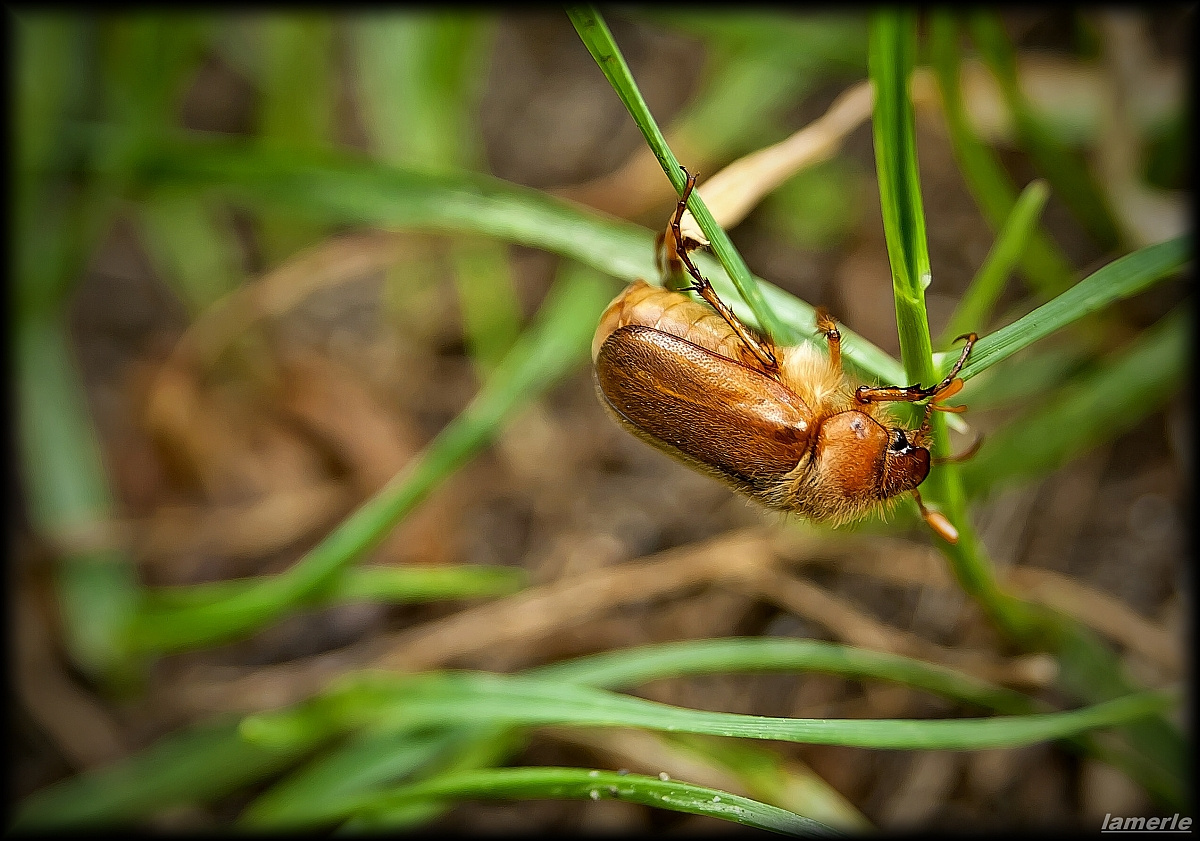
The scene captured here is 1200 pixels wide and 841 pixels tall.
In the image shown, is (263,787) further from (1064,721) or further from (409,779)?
(1064,721)

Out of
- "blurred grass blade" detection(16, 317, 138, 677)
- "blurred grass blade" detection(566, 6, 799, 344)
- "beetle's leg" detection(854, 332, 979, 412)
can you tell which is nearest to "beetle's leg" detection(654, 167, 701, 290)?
"blurred grass blade" detection(566, 6, 799, 344)

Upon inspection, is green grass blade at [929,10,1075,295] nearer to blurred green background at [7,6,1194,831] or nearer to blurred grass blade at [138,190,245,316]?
blurred green background at [7,6,1194,831]

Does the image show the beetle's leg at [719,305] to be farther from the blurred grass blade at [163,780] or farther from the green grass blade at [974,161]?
the blurred grass blade at [163,780]

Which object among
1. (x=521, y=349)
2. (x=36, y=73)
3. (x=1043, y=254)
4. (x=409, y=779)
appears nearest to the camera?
(x=409, y=779)

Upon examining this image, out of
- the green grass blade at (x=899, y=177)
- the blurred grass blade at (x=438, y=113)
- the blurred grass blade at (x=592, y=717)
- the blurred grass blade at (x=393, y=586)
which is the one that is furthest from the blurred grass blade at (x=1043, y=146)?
the blurred grass blade at (x=393, y=586)

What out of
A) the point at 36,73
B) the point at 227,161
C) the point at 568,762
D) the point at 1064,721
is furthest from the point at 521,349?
the point at 36,73

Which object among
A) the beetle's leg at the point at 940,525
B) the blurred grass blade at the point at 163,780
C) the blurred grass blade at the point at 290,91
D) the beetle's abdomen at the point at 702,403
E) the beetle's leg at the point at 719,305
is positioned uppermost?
the blurred grass blade at the point at 290,91

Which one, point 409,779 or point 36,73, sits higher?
point 36,73

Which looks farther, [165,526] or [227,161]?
[165,526]
